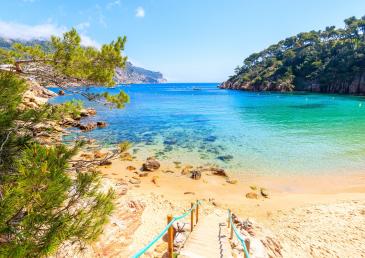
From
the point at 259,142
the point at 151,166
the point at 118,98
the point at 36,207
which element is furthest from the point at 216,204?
the point at 259,142

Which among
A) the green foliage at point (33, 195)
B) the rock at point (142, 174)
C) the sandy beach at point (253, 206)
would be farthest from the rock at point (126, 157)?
the green foliage at point (33, 195)

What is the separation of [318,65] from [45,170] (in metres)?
105

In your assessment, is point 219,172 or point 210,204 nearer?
point 210,204

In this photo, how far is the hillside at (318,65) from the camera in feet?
254

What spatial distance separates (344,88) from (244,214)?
88941 mm

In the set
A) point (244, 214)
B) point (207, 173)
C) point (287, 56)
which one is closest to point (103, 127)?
point (207, 173)

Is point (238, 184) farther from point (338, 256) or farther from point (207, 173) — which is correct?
point (338, 256)

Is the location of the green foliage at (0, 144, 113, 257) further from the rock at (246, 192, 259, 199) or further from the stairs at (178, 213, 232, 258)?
the rock at (246, 192, 259, 199)

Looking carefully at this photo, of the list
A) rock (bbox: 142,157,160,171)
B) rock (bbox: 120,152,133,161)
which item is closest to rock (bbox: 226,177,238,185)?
rock (bbox: 142,157,160,171)

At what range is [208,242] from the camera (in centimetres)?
749

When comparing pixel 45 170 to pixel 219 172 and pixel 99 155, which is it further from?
pixel 99 155

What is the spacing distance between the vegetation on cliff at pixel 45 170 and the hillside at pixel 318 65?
90.6m

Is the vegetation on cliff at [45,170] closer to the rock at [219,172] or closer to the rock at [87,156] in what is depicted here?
the rock at [219,172]

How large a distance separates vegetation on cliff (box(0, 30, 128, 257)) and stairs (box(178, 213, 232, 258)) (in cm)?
333
